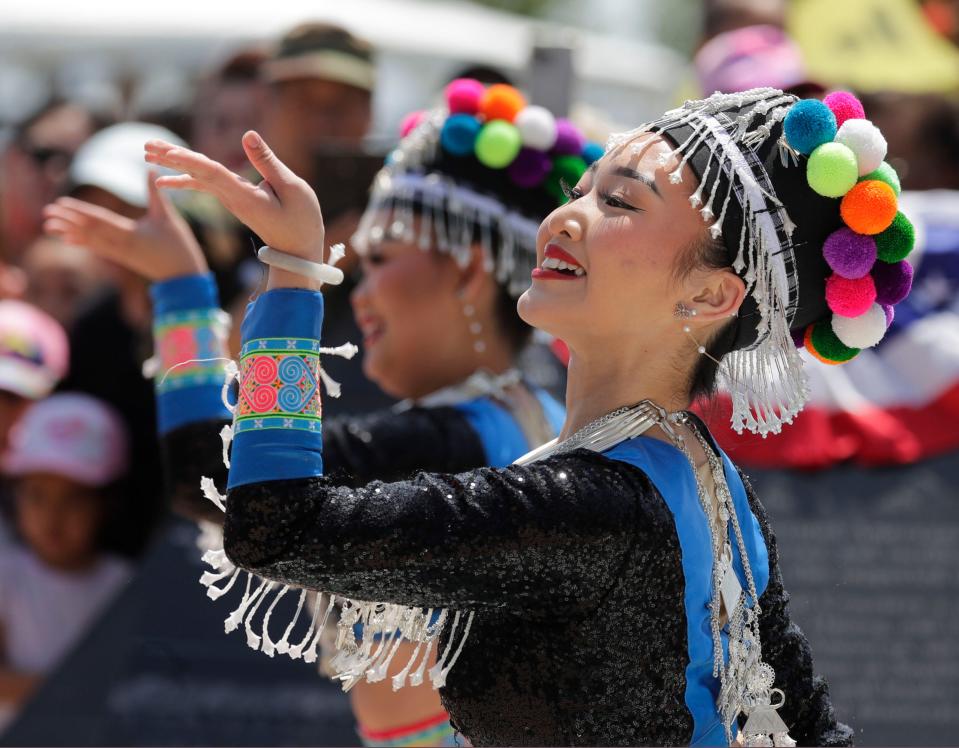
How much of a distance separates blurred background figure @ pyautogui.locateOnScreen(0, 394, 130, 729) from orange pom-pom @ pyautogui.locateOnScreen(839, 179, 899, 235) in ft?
10.9

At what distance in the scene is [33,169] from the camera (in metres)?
6.20

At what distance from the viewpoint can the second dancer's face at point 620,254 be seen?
1.92m

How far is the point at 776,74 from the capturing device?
197 inches

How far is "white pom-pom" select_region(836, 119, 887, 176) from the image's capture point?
1.93 metres

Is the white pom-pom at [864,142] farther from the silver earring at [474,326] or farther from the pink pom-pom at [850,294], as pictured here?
the silver earring at [474,326]

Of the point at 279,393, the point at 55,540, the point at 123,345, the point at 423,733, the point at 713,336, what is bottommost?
the point at 55,540

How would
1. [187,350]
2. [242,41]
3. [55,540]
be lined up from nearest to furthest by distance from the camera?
[187,350], [55,540], [242,41]

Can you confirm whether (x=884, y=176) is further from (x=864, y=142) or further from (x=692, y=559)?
(x=692, y=559)

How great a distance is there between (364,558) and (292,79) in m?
3.51

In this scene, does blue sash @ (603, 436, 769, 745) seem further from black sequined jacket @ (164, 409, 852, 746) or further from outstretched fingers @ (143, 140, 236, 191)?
outstretched fingers @ (143, 140, 236, 191)

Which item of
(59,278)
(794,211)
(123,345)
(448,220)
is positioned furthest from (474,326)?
(59,278)

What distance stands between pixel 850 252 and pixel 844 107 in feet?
0.70

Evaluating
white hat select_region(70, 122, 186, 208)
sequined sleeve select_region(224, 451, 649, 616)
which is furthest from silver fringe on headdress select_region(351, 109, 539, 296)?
white hat select_region(70, 122, 186, 208)

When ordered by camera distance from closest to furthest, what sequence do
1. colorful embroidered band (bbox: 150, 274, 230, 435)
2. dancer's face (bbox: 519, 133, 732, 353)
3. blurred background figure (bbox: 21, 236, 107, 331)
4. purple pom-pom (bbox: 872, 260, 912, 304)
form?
1. dancer's face (bbox: 519, 133, 732, 353)
2. purple pom-pom (bbox: 872, 260, 912, 304)
3. colorful embroidered band (bbox: 150, 274, 230, 435)
4. blurred background figure (bbox: 21, 236, 107, 331)
